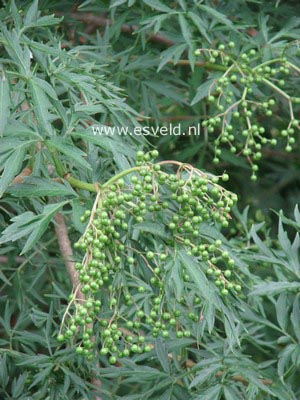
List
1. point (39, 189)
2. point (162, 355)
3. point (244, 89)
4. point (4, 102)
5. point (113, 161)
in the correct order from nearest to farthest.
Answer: point (4, 102), point (39, 189), point (162, 355), point (113, 161), point (244, 89)

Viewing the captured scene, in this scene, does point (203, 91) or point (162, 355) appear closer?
point (162, 355)

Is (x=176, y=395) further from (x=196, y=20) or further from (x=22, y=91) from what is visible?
(x=196, y=20)

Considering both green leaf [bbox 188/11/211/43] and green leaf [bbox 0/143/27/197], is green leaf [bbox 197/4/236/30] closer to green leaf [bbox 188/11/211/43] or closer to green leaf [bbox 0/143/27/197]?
green leaf [bbox 188/11/211/43]

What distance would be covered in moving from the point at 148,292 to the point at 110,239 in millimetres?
691

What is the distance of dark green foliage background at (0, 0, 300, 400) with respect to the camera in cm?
207

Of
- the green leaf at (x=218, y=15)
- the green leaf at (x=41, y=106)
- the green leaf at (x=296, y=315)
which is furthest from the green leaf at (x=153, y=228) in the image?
the green leaf at (x=218, y=15)

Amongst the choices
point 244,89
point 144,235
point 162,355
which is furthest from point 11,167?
point 244,89

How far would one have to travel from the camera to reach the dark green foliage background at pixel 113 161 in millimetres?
2066

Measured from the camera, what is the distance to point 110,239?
1.95 m

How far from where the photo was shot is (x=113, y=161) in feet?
8.35

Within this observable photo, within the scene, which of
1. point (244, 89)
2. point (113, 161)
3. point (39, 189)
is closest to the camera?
point (39, 189)

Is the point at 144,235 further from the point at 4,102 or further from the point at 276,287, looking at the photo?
the point at 276,287

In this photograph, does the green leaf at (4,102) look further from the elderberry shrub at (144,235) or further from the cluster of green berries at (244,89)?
the cluster of green berries at (244,89)

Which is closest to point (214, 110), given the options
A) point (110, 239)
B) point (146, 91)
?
point (146, 91)
